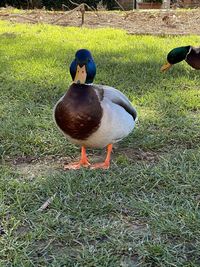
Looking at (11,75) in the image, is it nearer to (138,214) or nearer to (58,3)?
(138,214)

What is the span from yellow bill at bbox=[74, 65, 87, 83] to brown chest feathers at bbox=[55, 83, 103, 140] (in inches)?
1.4

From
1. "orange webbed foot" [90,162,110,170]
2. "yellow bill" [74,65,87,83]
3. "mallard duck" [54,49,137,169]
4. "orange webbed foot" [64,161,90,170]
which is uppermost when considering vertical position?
"yellow bill" [74,65,87,83]

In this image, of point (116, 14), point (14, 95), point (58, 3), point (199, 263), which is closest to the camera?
point (199, 263)

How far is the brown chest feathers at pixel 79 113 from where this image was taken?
8.63ft

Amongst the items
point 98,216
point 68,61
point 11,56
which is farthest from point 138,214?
point 11,56

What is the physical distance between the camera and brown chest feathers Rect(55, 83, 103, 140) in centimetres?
263

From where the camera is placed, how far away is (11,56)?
5.83 meters

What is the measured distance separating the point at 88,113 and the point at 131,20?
770 centimetres

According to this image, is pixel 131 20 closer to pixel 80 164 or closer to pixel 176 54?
pixel 176 54

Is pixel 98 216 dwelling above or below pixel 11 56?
above

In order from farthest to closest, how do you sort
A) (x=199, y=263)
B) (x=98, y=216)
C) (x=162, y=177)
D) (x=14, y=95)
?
(x=14, y=95), (x=162, y=177), (x=98, y=216), (x=199, y=263)

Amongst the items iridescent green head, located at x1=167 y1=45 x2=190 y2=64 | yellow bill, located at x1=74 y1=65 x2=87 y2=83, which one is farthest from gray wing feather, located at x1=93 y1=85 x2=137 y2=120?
iridescent green head, located at x1=167 y1=45 x2=190 y2=64

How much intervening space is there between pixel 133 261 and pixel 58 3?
1455 centimetres

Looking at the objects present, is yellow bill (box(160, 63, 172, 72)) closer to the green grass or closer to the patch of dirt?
the green grass
